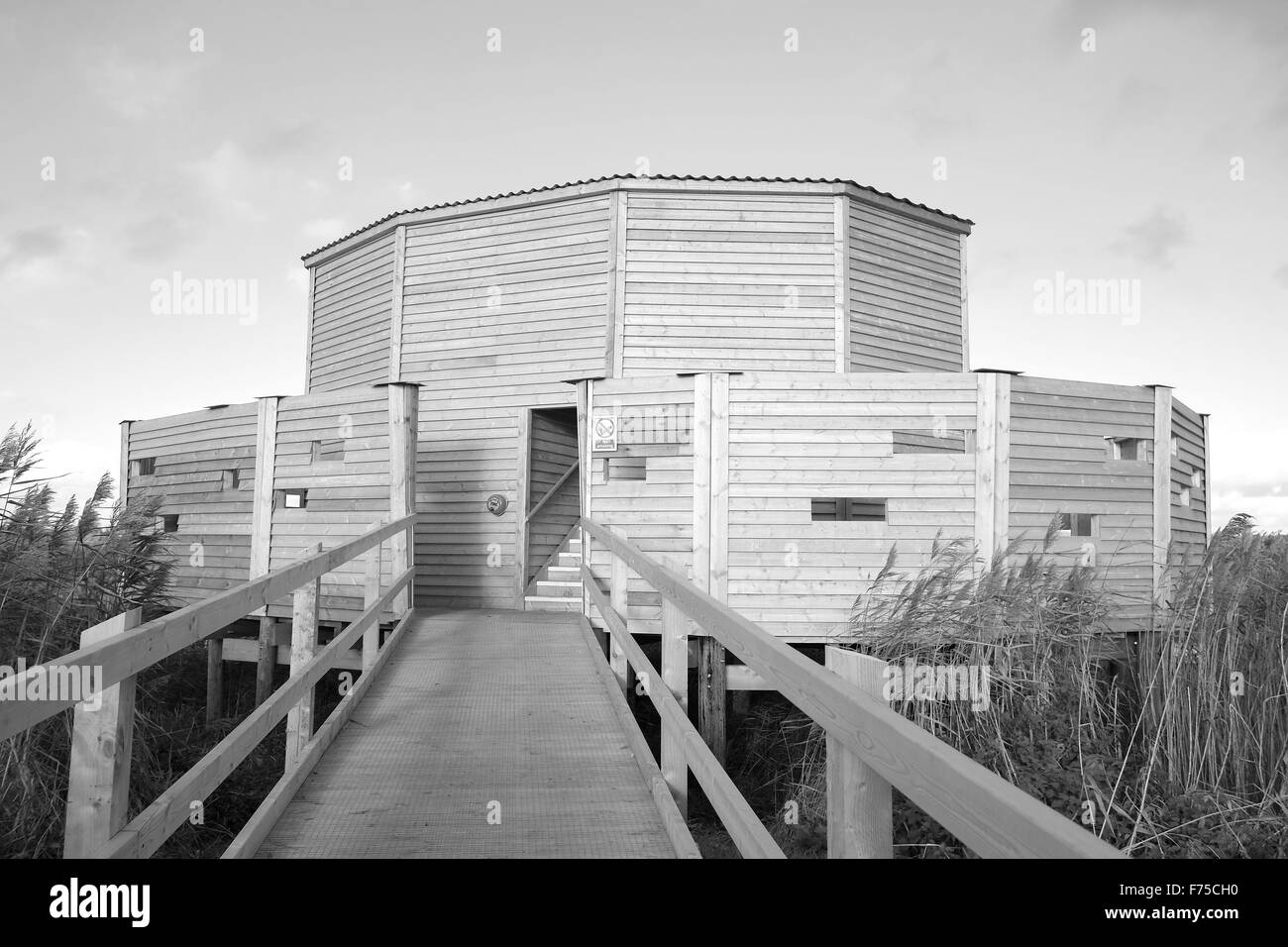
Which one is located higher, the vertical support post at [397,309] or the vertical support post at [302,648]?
the vertical support post at [397,309]

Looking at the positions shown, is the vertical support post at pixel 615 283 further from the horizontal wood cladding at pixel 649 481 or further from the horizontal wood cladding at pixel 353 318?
the horizontal wood cladding at pixel 353 318

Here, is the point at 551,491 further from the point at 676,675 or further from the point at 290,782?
the point at 676,675

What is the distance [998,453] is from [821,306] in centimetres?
391

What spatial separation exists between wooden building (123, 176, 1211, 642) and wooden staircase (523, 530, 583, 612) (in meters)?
0.04

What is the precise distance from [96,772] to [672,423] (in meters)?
7.91

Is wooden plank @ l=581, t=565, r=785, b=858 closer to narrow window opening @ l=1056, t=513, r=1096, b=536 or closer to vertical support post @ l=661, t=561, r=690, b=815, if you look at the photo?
vertical support post @ l=661, t=561, r=690, b=815

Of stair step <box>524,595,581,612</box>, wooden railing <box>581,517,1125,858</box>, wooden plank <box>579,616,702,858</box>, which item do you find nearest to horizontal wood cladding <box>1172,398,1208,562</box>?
stair step <box>524,595,581,612</box>

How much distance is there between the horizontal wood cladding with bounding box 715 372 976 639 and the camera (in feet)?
31.0

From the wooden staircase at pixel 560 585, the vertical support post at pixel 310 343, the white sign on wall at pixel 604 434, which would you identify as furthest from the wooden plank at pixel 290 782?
the vertical support post at pixel 310 343

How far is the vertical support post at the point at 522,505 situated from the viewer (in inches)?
497

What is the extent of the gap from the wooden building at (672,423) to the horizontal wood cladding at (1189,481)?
8 centimetres

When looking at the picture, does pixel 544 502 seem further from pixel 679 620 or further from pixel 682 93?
pixel 679 620

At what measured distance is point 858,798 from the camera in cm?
179

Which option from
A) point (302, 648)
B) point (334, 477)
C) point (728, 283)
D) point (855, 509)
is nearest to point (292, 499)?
point (334, 477)
